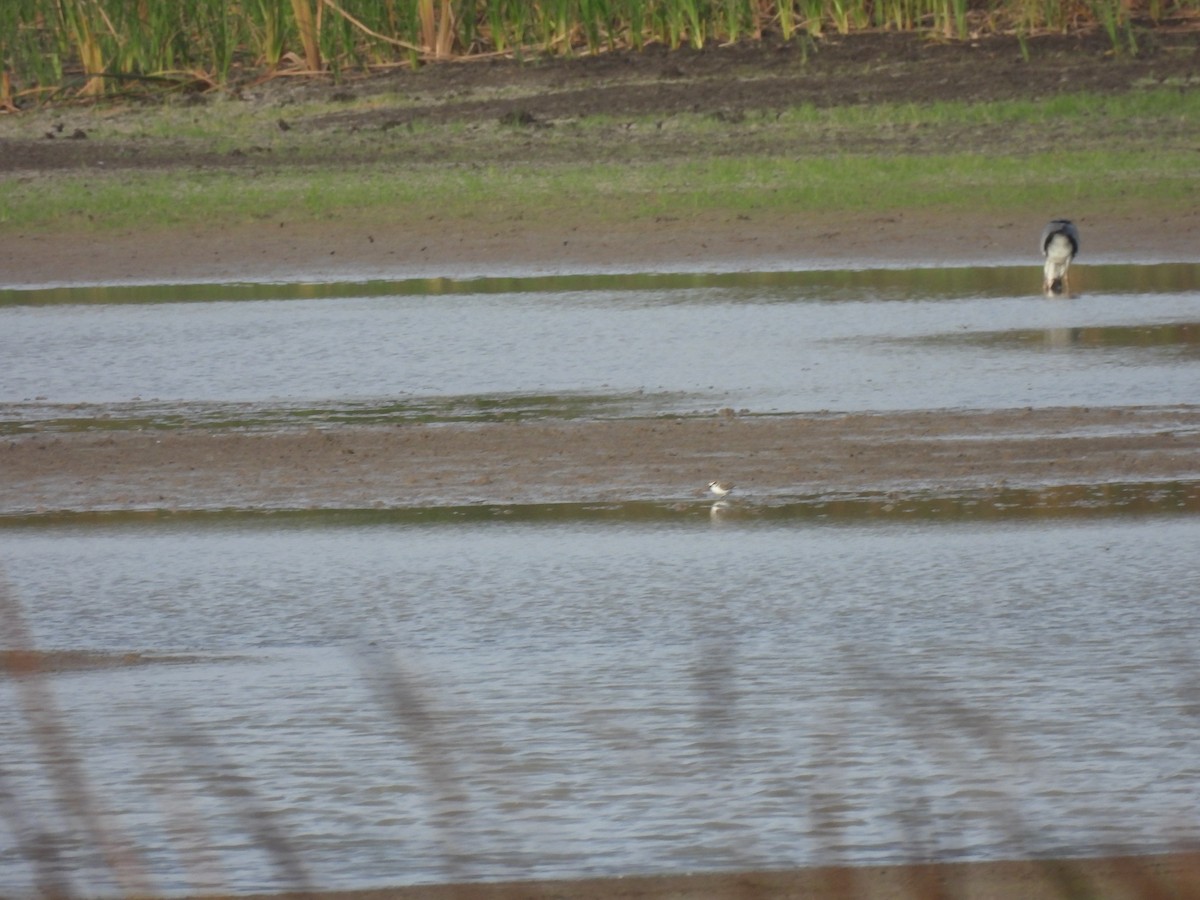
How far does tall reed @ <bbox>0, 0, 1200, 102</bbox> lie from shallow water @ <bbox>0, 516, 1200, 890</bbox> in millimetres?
13694

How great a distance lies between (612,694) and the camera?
17.2 feet

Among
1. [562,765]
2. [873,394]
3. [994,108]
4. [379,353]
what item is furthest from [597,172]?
[562,765]

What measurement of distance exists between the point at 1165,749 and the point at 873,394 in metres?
4.64

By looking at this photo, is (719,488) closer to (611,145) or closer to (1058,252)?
(1058,252)

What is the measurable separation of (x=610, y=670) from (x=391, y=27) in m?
16.6

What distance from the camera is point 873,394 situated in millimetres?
9273

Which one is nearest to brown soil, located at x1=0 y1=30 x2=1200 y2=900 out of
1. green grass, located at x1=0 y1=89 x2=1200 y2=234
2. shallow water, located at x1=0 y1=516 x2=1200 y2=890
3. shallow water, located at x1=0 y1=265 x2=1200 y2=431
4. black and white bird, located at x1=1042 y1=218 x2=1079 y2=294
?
green grass, located at x1=0 y1=89 x2=1200 y2=234

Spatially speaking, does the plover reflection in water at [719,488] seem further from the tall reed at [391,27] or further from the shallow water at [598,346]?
the tall reed at [391,27]

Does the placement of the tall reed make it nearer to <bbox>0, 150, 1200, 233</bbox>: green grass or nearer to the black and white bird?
<bbox>0, 150, 1200, 233</bbox>: green grass

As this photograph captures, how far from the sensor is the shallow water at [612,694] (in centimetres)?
426

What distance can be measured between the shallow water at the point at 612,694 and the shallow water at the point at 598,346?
2261 millimetres

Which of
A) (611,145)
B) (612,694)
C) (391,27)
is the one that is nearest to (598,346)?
(612,694)

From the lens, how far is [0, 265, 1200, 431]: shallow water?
943cm

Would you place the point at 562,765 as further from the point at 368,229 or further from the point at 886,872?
the point at 368,229
